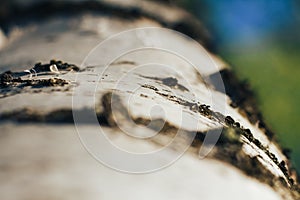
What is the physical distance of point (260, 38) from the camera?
2420 mm

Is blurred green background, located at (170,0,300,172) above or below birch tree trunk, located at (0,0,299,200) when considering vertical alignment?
above

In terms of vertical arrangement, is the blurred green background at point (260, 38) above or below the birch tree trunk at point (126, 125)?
above

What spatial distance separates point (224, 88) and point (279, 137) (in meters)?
0.32

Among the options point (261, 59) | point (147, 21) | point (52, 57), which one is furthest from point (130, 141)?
point (261, 59)

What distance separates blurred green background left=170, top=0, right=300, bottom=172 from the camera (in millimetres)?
2252

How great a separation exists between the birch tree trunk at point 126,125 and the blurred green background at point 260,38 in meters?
0.34

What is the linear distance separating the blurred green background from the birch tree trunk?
1.10ft

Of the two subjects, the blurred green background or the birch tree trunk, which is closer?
the birch tree trunk

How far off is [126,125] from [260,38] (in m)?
1.45

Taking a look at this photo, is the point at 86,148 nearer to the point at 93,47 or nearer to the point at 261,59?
the point at 93,47

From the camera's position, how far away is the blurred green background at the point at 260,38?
2.25 meters

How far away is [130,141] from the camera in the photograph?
1134 millimetres

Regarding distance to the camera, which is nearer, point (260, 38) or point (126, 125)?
point (126, 125)

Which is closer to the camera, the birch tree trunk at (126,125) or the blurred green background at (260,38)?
the birch tree trunk at (126,125)
